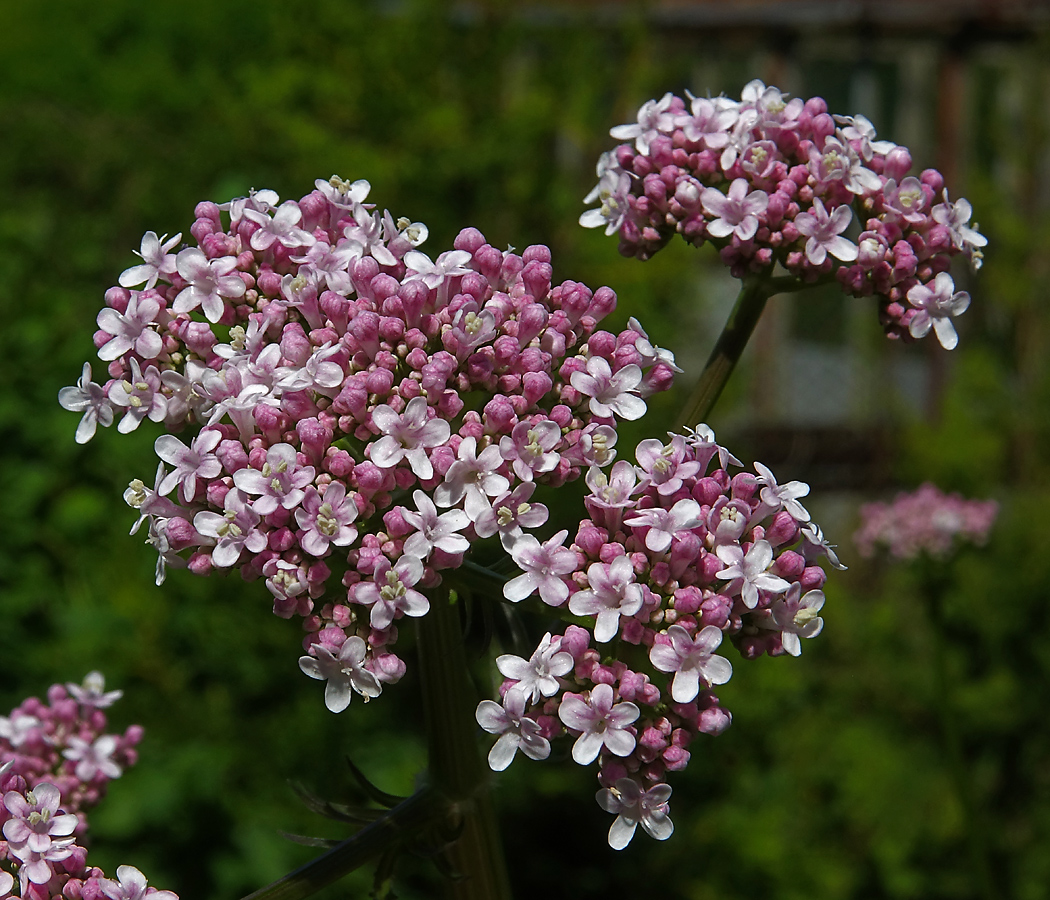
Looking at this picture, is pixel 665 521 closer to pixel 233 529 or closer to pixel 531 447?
pixel 531 447

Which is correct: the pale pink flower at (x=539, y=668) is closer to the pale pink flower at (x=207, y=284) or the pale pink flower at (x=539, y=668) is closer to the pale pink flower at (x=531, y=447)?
the pale pink flower at (x=531, y=447)

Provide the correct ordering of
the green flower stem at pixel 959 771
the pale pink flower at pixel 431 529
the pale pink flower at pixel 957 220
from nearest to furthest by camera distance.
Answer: the pale pink flower at pixel 431 529, the pale pink flower at pixel 957 220, the green flower stem at pixel 959 771

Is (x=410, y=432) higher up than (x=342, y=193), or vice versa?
(x=342, y=193)

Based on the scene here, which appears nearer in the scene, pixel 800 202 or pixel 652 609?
pixel 652 609

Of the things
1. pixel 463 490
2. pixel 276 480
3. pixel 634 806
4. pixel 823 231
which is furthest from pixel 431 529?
pixel 823 231

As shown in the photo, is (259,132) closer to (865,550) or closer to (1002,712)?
(865,550)

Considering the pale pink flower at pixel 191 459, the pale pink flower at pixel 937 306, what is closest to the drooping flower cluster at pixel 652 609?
the pale pink flower at pixel 191 459
